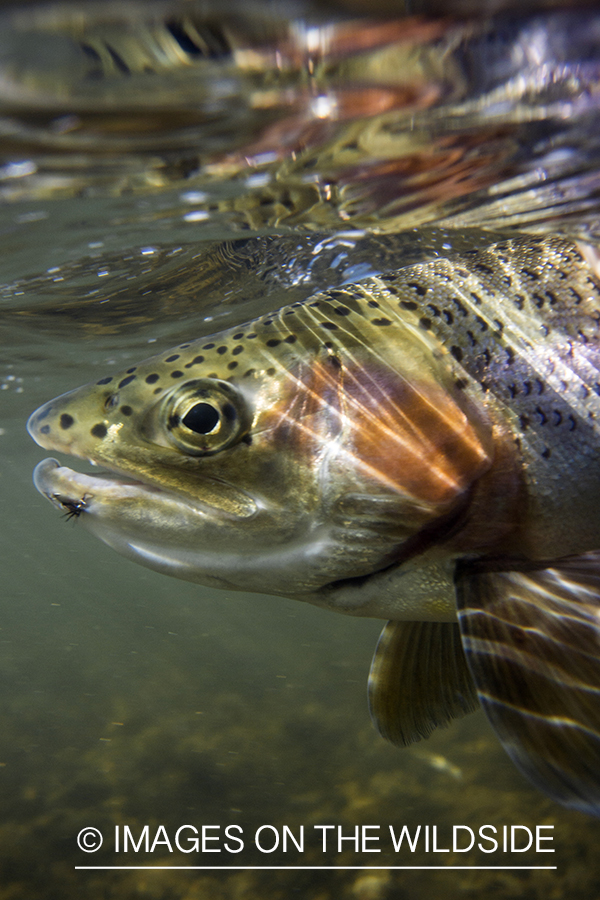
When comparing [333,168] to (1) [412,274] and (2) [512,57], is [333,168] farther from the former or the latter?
(1) [412,274]

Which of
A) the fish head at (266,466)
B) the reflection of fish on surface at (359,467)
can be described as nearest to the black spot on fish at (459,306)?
the reflection of fish on surface at (359,467)

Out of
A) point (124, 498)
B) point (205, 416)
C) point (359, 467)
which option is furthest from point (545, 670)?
point (124, 498)

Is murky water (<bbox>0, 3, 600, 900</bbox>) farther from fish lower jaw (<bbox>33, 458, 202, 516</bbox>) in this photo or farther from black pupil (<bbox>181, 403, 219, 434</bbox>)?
fish lower jaw (<bbox>33, 458, 202, 516</bbox>)

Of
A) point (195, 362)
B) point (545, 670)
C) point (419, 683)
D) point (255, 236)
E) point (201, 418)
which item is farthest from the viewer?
point (255, 236)

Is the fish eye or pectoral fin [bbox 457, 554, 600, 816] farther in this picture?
the fish eye

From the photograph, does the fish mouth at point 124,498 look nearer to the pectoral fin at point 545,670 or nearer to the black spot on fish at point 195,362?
the black spot on fish at point 195,362

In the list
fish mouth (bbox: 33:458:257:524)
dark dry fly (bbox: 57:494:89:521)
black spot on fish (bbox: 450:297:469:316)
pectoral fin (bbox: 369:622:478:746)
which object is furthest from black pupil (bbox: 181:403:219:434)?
pectoral fin (bbox: 369:622:478:746)

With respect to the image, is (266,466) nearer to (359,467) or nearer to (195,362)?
(359,467)
